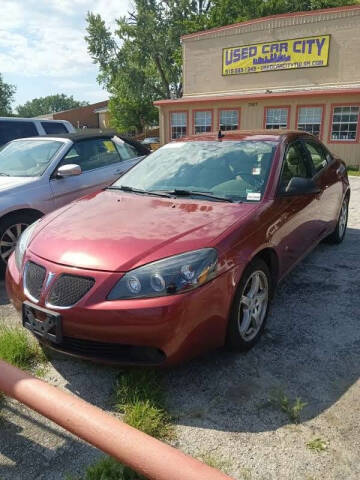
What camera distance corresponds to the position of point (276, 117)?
61.8ft

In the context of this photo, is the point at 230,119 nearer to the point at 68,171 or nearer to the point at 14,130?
the point at 14,130

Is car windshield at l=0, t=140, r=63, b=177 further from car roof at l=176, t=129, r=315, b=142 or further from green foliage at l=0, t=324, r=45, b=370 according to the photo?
green foliage at l=0, t=324, r=45, b=370

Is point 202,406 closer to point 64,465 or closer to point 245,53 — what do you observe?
point 64,465

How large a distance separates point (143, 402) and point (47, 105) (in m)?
137

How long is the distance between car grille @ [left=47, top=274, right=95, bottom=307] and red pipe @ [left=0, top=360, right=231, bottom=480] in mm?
528

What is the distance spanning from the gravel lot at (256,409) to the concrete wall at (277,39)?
17.8m

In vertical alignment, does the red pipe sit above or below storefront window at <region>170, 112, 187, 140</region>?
below

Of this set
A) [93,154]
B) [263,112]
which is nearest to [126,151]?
[93,154]

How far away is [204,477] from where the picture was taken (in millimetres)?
1403

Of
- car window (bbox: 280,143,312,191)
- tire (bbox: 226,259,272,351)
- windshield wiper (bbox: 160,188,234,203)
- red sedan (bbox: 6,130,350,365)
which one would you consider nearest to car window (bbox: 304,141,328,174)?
car window (bbox: 280,143,312,191)

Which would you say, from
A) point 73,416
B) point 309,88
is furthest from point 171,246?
point 309,88

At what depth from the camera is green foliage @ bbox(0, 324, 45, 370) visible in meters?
2.92

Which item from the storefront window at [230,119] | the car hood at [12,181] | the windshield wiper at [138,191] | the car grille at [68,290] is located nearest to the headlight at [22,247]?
the car grille at [68,290]

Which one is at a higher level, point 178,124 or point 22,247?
point 178,124
